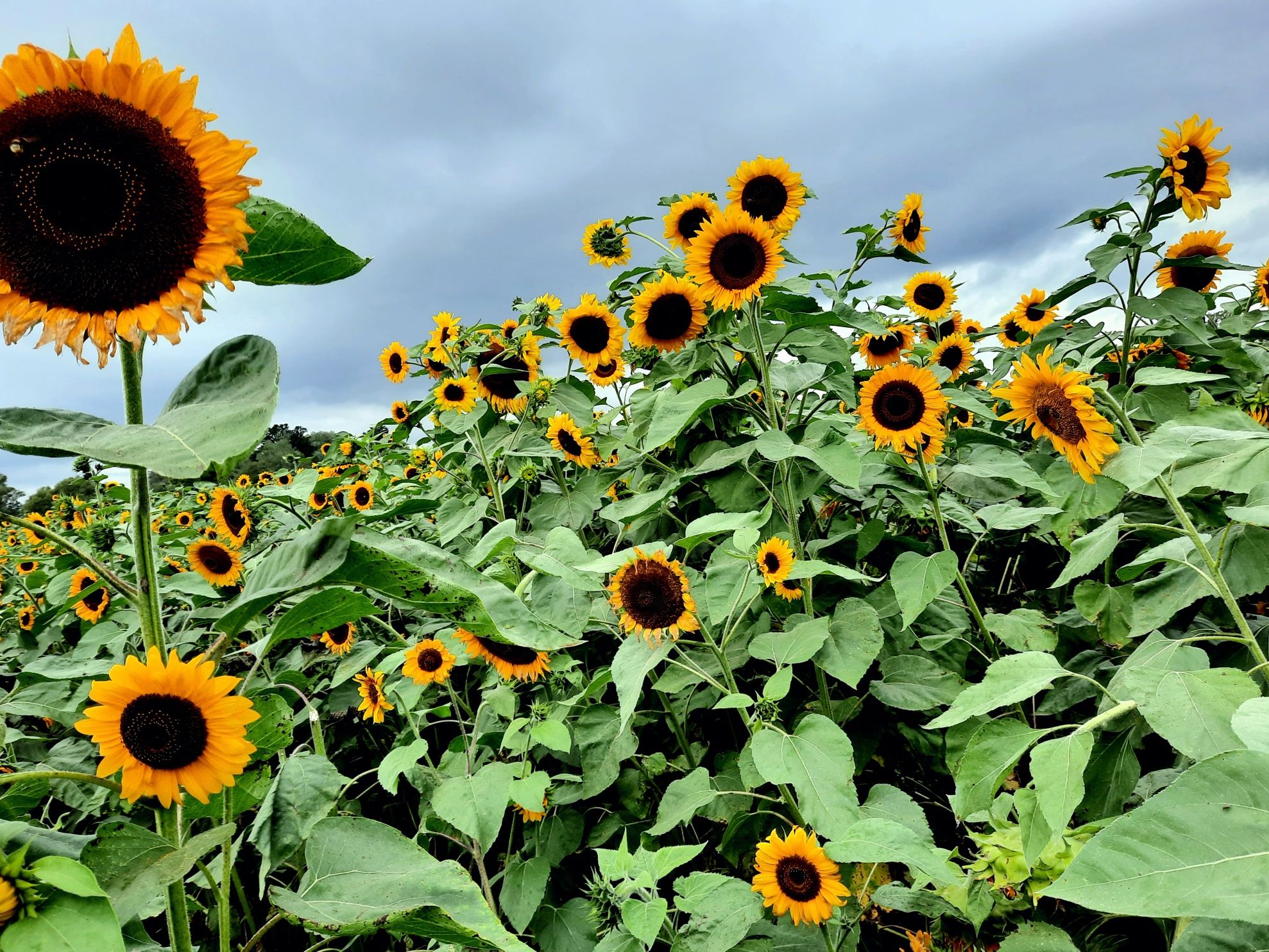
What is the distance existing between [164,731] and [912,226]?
2826mm

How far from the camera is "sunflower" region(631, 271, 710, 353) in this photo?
2.30m

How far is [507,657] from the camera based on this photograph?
180 centimetres

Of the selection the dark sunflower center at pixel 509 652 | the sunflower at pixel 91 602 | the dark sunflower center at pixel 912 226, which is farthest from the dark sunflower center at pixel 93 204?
the sunflower at pixel 91 602

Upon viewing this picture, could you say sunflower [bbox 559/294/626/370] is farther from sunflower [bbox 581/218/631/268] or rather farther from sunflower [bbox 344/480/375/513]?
sunflower [bbox 344/480/375/513]

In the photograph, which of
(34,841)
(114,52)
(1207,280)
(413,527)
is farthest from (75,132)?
(1207,280)

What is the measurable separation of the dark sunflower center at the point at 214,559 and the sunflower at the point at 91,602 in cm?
71

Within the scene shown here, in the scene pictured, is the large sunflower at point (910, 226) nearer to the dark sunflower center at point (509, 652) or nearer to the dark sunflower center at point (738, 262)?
the dark sunflower center at point (738, 262)

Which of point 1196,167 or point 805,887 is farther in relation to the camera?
point 1196,167

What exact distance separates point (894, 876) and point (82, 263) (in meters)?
2.15

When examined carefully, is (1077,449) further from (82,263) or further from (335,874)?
(82,263)

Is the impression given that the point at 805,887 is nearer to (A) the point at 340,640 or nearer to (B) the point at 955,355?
(A) the point at 340,640

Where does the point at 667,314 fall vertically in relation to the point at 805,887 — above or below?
above

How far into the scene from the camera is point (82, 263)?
77 centimetres

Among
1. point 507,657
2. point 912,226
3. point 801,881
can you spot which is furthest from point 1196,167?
point 507,657
